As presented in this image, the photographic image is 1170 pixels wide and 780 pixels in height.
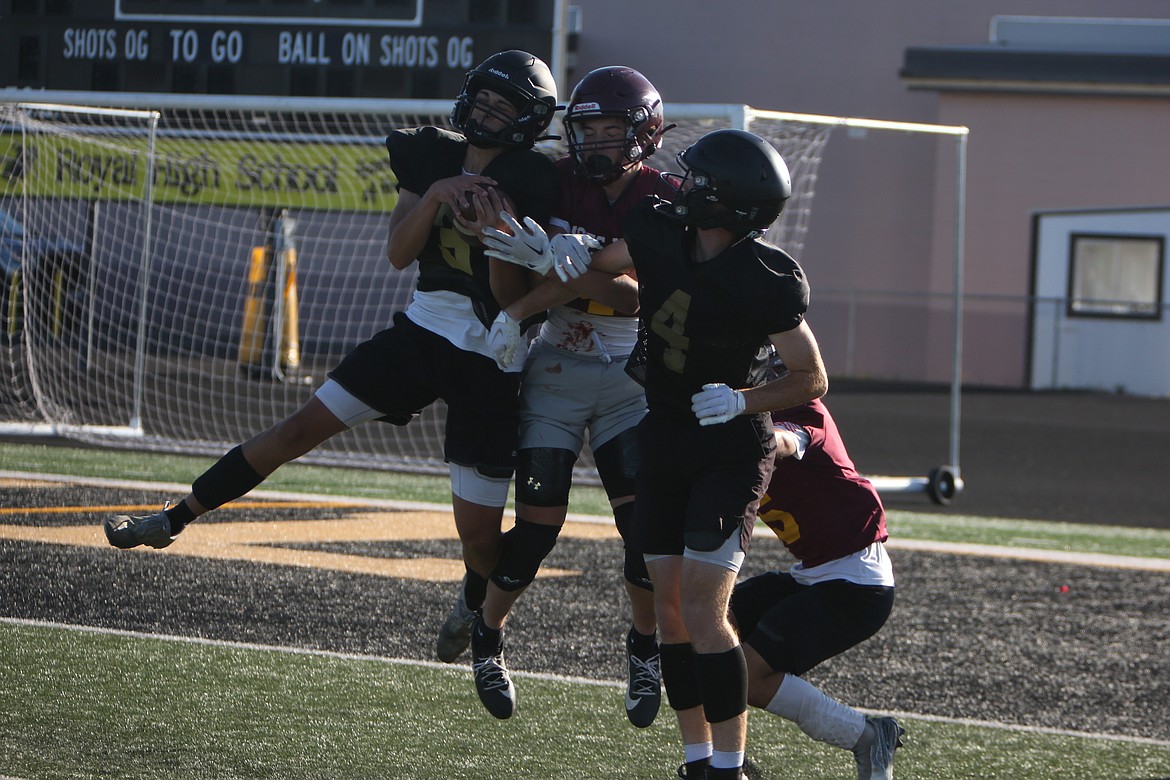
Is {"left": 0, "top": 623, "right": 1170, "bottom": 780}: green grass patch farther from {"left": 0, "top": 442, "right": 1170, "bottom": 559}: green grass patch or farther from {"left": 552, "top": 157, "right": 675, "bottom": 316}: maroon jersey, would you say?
{"left": 0, "top": 442, "right": 1170, "bottom": 559}: green grass patch

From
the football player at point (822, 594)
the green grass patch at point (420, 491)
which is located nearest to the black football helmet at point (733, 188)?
the football player at point (822, 594)

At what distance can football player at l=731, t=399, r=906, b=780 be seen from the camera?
13.7 ft

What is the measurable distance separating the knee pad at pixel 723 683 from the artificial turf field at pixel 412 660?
68cm

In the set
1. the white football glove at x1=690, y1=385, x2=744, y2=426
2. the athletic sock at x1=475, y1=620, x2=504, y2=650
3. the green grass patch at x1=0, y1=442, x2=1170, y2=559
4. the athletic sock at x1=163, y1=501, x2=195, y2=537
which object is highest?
the white football glove at x1=690, y1=385, x2=744, y2=426

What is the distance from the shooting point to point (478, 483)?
4.79 m

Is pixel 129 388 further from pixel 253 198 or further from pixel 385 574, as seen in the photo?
pixel 385 574

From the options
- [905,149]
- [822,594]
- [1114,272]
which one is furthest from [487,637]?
[1114,272]

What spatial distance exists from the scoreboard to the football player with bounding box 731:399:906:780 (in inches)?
301

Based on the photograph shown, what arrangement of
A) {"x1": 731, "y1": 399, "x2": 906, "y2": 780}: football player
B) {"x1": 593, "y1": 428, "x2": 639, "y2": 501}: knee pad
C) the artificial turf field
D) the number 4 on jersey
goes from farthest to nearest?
{"x1": 593, "y1": 428, "x2": 639, "y2": 501}: knee pad < the artificial turf field < {"x1": 731, "y1": 399, "x2": 906, "y2": 780}: football player < the number 4 on jersey

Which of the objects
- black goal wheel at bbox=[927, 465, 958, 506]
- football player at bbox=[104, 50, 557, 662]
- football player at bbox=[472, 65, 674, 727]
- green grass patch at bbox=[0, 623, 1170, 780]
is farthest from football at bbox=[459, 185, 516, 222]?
black goal wheel at bbox=[927, 465, 958, 506]

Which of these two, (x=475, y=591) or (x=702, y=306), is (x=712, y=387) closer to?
(x=702, y=306)

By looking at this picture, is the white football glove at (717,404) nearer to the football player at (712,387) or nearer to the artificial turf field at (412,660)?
the football player at (712,387)

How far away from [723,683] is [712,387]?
73 cm

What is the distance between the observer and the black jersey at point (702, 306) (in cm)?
374
